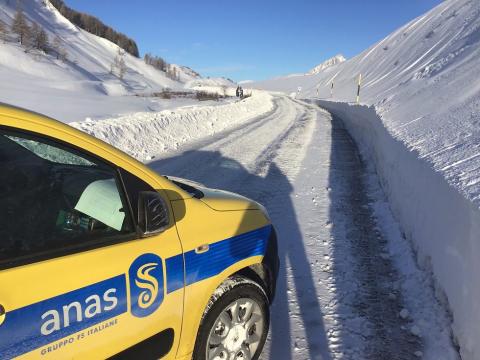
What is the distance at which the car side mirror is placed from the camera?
2084 millimetres

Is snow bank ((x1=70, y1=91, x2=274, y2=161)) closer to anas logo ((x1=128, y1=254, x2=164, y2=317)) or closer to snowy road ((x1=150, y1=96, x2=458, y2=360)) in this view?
snowy road ((x1=150, y1=96, x2=458, y2=360))

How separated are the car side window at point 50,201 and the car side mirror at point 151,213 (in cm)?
7

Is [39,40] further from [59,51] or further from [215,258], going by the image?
[215,258]

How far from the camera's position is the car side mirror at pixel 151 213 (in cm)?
208

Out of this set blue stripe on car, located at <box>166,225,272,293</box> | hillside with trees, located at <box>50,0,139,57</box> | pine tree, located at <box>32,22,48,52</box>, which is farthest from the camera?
hillside with trees, located at <box>50,0,139,57</box>

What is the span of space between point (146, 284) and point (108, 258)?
0.86 ft

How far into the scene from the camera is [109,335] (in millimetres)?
1937

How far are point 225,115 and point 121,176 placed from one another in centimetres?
1743

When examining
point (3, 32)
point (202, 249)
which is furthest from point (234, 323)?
point (3, 32)

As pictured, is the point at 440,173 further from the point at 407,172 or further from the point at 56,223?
the point at 56,223

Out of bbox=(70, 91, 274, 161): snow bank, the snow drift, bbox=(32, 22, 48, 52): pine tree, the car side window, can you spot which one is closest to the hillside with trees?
bbox=(32, 22, 48, 52): pine tree

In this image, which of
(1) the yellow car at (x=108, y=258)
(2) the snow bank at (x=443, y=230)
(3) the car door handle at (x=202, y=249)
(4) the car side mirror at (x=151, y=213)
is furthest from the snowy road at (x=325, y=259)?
(4) the car side mirror at (x=151, y=213)

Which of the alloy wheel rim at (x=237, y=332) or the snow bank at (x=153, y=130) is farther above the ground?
the snow bank at (x=153, y=130)

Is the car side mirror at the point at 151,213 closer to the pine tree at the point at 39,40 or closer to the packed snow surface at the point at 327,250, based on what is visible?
the packed snow surface at the point at 327,250
